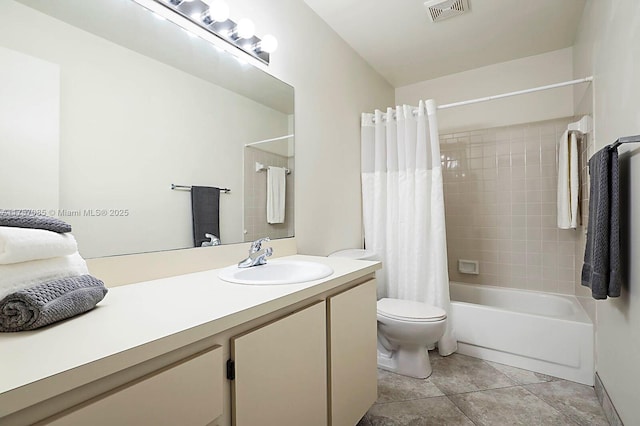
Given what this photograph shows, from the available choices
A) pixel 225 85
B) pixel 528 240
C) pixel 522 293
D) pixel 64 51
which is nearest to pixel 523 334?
pixel 522 293

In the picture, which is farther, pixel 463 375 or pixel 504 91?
pixel 504 91

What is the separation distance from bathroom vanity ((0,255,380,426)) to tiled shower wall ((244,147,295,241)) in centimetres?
35

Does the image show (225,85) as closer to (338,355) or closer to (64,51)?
(64,51)

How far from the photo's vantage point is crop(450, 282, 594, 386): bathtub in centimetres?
191

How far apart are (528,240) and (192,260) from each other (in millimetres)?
2747

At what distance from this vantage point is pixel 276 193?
5.75 ft

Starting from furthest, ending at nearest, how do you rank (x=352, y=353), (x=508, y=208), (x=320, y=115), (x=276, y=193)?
(x=508, y=208), (x=320, y=115), (x=276, y=193), (x=352, y=353)

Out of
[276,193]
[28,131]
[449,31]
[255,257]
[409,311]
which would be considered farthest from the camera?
[449,31]

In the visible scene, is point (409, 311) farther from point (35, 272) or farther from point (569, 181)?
point (35, 272)

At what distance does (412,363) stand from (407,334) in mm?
240

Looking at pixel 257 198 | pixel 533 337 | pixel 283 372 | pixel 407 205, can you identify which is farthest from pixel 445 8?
pixel 283 372

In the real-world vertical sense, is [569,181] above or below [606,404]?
above

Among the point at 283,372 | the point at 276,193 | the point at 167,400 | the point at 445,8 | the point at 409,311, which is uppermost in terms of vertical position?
the point at 445,8

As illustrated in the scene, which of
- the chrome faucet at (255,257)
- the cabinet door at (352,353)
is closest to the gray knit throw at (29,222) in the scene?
the chrome faucet at (255,257)
